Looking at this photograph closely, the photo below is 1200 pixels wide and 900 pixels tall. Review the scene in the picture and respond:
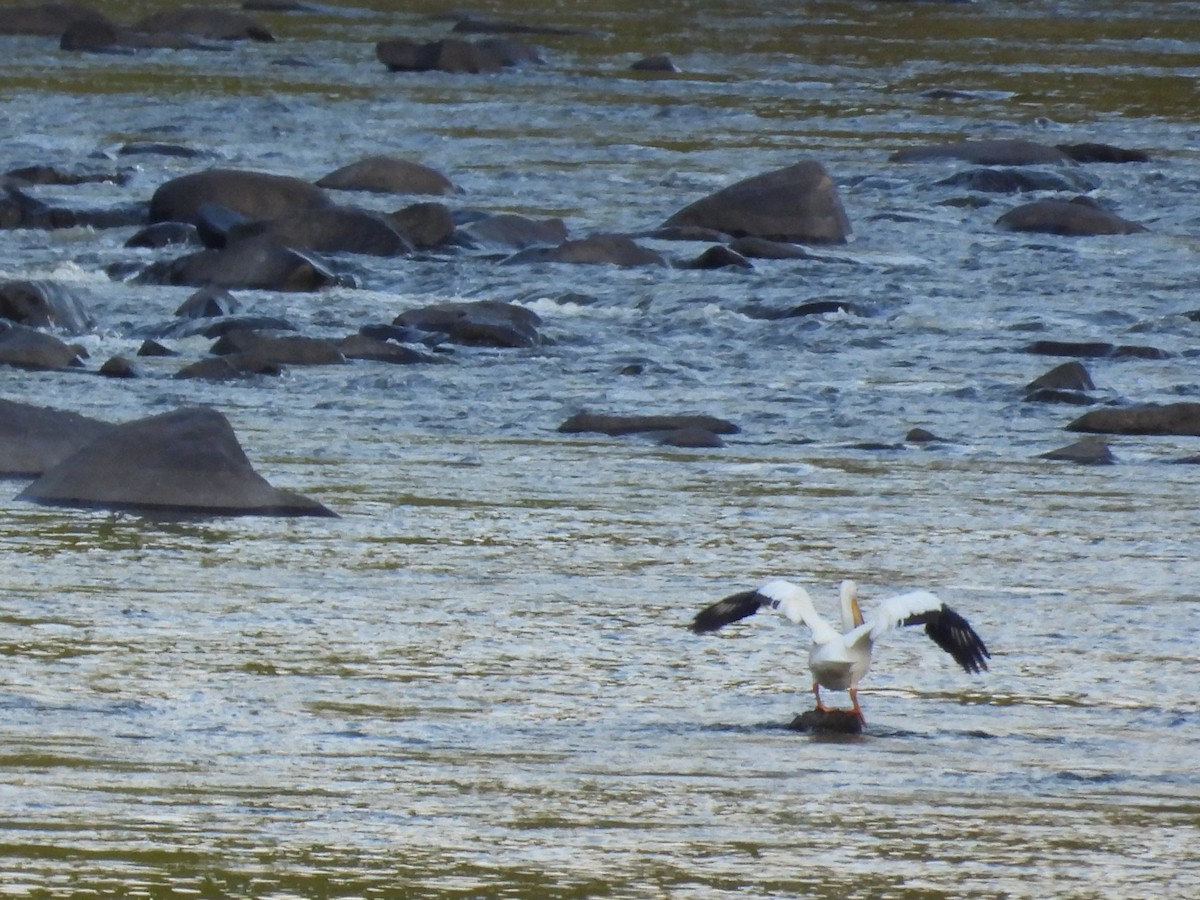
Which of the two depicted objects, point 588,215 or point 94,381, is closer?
point 94,381

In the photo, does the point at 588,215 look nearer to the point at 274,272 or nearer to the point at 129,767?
the point at 274,272

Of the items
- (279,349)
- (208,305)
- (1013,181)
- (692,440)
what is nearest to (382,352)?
(279,349)

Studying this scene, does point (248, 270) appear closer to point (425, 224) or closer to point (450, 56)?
point (425, 224)

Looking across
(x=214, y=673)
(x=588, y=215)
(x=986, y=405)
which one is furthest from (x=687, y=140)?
(x=214, y=673)

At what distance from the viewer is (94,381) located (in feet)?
36.7

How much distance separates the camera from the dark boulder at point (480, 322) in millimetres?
12375

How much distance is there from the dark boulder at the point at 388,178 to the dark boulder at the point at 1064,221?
369 cm

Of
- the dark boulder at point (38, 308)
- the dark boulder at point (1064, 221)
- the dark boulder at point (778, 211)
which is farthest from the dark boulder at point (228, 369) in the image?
the dark boulder at point (1064, 221)

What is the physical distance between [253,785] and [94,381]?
6.01m

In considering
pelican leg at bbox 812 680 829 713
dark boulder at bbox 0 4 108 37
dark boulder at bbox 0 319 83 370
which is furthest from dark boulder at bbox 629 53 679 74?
pelican leg at bbox 812 680 829 713

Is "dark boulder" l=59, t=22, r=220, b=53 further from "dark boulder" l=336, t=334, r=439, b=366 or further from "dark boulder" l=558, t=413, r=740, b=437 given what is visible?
"dark boulder" l=558, t=413, r=740, b=437

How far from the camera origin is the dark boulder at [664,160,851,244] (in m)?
16.1

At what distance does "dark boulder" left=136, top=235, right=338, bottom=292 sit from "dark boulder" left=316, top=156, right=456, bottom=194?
3926 mm

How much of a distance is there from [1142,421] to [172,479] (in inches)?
151
